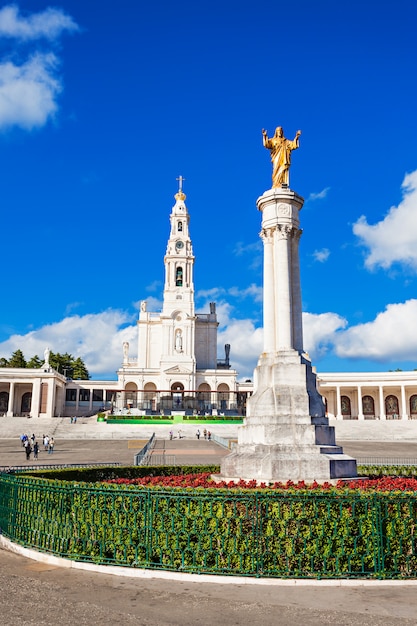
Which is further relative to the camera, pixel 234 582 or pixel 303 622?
pixel 234 582

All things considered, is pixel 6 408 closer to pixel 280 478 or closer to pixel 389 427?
pixel 389 427

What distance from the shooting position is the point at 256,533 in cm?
778

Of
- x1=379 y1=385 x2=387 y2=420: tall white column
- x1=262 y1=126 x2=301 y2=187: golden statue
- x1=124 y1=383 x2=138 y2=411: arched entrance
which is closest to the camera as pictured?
x1=262 y1=126 x2=301 y2=187: golden statue

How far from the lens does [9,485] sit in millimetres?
10086

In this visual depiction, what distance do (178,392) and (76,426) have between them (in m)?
23.7

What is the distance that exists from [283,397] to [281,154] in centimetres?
776

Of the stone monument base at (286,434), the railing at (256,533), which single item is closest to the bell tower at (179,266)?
the stone monument base at (286,434)

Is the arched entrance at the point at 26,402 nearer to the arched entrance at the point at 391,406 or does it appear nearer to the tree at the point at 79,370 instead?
the tree at the point at 79,370

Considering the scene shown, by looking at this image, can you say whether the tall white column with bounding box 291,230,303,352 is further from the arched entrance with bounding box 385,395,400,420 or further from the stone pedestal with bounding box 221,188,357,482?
the arched entrance with bounding box 385,395,400,420

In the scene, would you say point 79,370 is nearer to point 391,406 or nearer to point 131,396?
point 131,396

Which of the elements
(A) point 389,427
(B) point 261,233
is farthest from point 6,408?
(B) point 261,233

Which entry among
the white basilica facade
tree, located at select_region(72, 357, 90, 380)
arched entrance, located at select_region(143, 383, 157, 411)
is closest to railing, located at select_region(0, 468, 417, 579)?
the white basilica facade

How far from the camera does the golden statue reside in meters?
16.7

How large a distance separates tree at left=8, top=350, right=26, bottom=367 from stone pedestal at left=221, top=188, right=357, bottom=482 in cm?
8664
